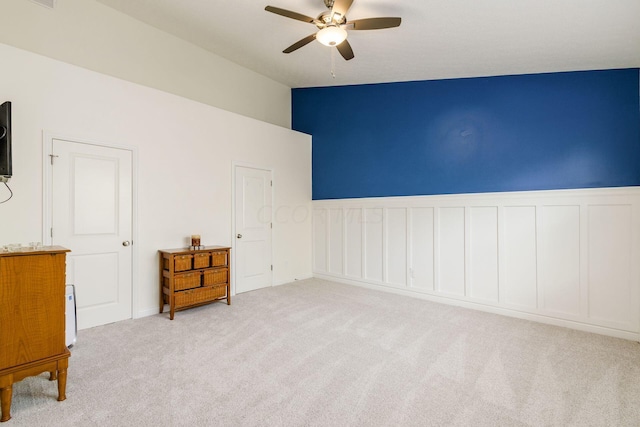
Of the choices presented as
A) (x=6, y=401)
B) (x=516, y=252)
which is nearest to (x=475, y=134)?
(x=516, y=252)

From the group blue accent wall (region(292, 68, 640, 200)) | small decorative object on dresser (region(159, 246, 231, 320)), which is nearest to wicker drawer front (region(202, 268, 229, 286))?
small decorative object on dresser (region(159, 246, 231, 320))

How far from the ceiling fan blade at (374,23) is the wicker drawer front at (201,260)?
3039mm

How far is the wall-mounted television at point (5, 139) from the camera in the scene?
2391mm

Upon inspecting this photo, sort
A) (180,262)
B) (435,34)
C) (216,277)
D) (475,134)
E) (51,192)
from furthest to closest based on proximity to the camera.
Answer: (475,134), (216,277), (180,262), (435,34), (51,192)

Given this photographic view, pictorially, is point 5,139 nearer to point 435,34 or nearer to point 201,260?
point 201,260

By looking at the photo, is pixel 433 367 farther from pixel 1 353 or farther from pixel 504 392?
pixel 1 353

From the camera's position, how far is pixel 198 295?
3.90 metres

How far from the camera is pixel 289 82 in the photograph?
5668mm

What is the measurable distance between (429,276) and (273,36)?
384 cm

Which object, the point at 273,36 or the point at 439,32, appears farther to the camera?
the point at 273,36

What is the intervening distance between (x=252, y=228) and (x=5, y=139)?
3046mm

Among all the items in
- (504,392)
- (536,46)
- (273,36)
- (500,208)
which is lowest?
(504,392)

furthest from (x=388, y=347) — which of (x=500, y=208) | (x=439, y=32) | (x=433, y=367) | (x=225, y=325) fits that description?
(x=439, y=32)

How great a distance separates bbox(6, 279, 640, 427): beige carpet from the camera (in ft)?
6.33
